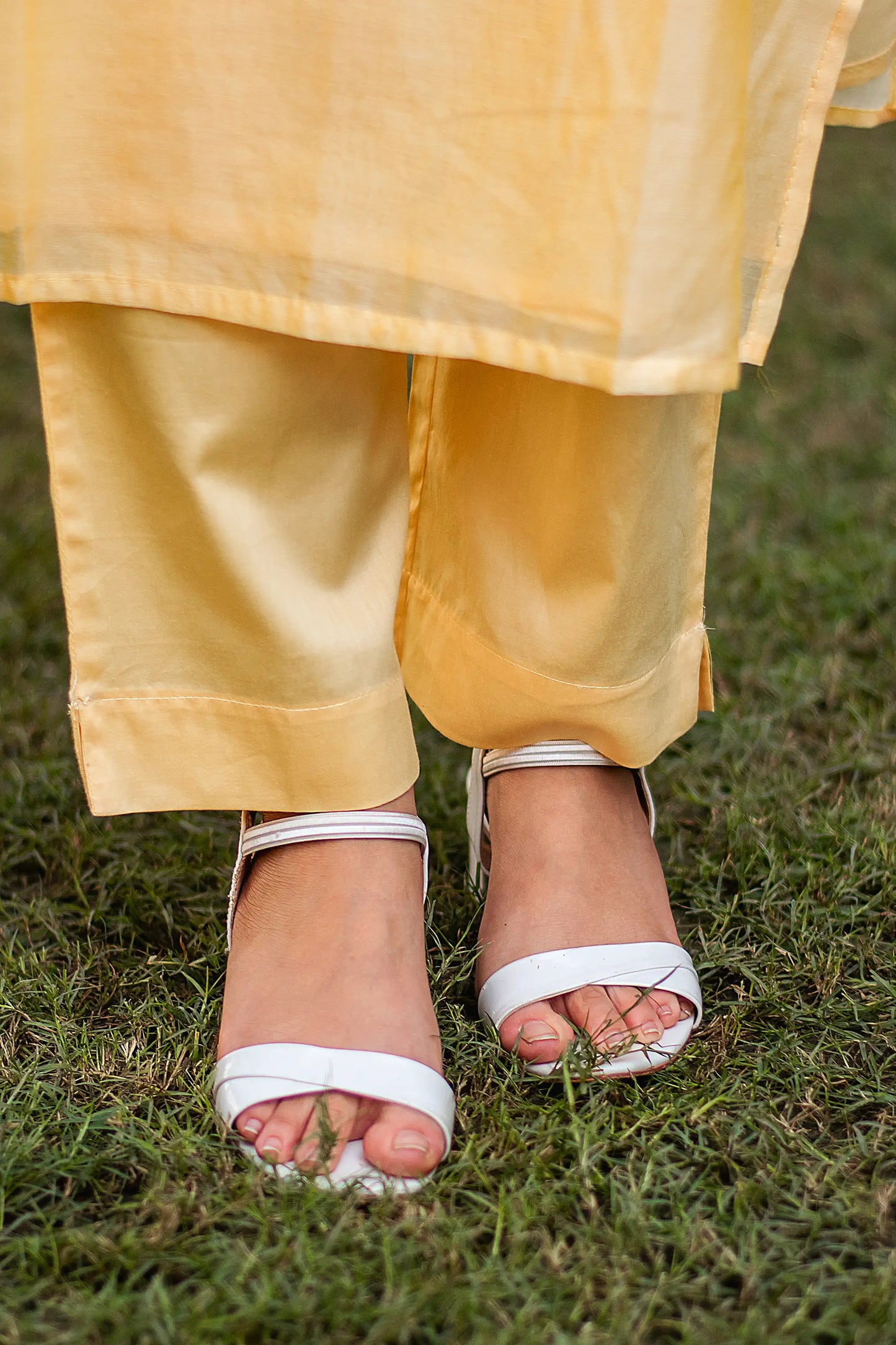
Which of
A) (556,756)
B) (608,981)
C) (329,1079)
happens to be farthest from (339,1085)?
(556,756)

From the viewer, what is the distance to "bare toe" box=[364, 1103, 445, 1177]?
86 centimetres

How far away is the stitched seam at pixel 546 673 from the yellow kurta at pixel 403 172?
0.30 metres

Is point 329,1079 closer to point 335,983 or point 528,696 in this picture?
point 335,983

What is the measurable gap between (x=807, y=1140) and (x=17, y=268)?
2.66 ft

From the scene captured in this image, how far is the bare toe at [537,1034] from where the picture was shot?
971mm

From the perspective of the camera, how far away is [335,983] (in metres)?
0.95

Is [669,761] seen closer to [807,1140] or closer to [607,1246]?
[807,1140]

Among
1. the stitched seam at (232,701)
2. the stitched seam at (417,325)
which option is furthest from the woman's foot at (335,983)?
the stitched seam at (417,325)

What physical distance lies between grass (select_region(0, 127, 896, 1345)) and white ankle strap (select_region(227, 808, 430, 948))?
14 cm

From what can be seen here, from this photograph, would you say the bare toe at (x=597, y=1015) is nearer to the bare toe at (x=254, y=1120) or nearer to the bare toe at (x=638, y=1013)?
the bare toe at (x=638, y=1013)

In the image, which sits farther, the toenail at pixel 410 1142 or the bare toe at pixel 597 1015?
the bare toe at pixel 597 1015

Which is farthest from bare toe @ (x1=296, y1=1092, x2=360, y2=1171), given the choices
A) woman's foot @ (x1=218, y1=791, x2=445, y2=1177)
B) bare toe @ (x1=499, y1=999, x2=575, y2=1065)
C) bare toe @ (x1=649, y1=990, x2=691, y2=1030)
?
bare toe @ (x1=649, y1=990, x2=691, y2=1030)

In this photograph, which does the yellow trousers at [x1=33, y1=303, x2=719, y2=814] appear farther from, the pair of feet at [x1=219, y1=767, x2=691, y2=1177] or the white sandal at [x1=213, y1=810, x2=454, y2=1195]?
the white sandal at [x1=213, y1=810, x2=454, y2=1195]

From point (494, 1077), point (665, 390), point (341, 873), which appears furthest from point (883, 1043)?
point (665, 390)
